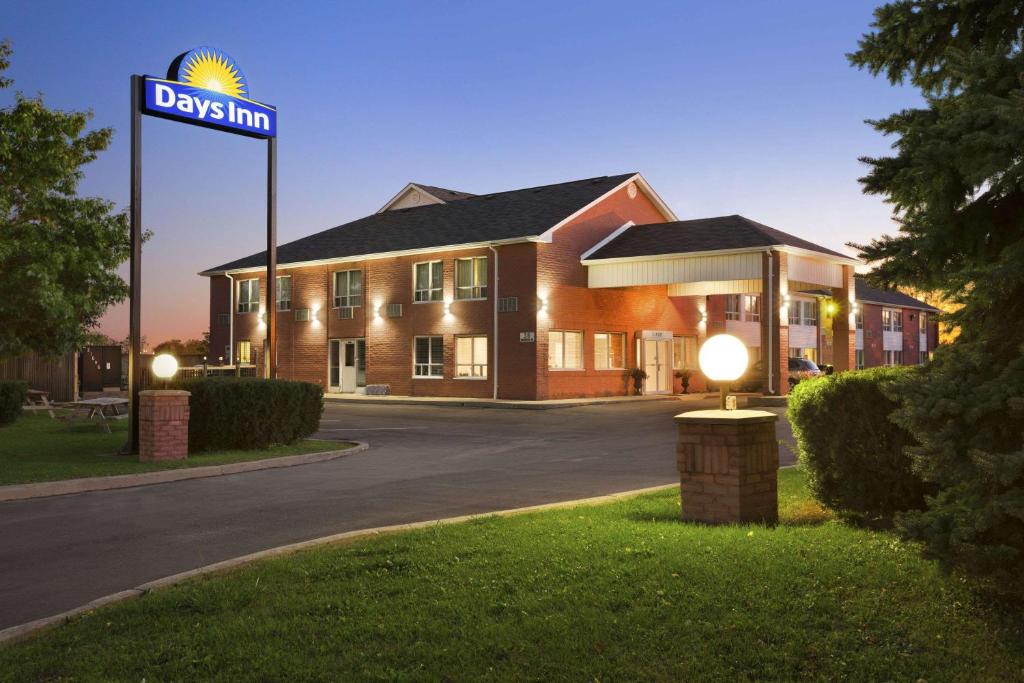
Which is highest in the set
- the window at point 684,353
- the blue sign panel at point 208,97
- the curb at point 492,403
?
the blue sign panel at point 208,97

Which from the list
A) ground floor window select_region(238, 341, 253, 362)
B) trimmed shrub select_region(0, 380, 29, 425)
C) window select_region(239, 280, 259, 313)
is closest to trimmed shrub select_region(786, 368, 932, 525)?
trimmed shrub select_region(0, 380, 29, 425)

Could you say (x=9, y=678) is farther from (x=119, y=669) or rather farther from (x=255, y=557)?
(x=255, y=557)

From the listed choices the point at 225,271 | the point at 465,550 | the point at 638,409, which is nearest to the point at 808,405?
the point at 465,550

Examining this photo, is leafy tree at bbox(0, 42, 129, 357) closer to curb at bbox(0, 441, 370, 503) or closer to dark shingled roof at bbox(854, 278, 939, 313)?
curb at bbox(0, 441, 370, 503)

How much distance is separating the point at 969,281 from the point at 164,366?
13.8m

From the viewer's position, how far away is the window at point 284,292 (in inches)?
1783

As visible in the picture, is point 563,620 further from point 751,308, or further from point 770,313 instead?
point 751,308

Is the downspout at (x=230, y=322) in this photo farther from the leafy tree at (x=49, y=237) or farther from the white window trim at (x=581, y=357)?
the leafy tree at (x=49, y=237)

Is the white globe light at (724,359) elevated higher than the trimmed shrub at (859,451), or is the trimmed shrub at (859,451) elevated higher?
the white globe light at (724,359)

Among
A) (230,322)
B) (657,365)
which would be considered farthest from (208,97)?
(230,322)

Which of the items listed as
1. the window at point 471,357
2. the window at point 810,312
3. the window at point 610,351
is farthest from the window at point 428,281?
the window at point 810,312

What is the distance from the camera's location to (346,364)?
42.8m

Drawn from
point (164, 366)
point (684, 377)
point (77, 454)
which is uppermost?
A: point (164, 366)

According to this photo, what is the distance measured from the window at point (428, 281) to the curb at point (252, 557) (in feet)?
95.8
